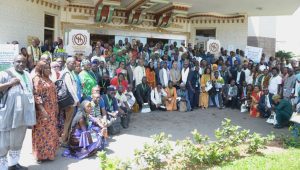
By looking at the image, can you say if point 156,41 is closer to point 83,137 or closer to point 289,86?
point 289,86

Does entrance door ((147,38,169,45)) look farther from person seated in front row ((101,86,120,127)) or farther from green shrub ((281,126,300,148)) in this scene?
green shrub ((281,126,300,148))

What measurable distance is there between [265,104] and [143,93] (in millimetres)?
3824

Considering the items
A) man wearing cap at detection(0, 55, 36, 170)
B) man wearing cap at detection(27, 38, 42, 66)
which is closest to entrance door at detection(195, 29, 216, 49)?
man wearing cap at detection(27, 38, 42, 66)

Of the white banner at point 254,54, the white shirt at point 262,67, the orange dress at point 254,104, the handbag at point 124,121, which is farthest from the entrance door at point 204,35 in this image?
the handbag at point 124,121

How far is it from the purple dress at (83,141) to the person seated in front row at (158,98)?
15.2 ft

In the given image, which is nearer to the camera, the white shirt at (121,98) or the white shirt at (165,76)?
the white shirt at (121,98)

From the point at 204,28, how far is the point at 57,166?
1214 centimetres

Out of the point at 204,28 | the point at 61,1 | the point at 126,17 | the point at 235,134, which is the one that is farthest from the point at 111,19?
the point at 235,134

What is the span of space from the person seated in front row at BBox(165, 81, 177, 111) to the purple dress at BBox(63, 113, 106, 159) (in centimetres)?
492

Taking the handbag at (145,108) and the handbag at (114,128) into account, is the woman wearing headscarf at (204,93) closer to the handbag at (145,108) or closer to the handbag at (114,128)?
Answer: the handbag at (145,108)

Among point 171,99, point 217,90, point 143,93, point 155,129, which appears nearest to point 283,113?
point 217,90

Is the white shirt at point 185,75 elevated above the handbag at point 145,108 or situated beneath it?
elevated above

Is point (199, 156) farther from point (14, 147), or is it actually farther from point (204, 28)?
point (204, 28)

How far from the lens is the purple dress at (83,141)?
217 inches
